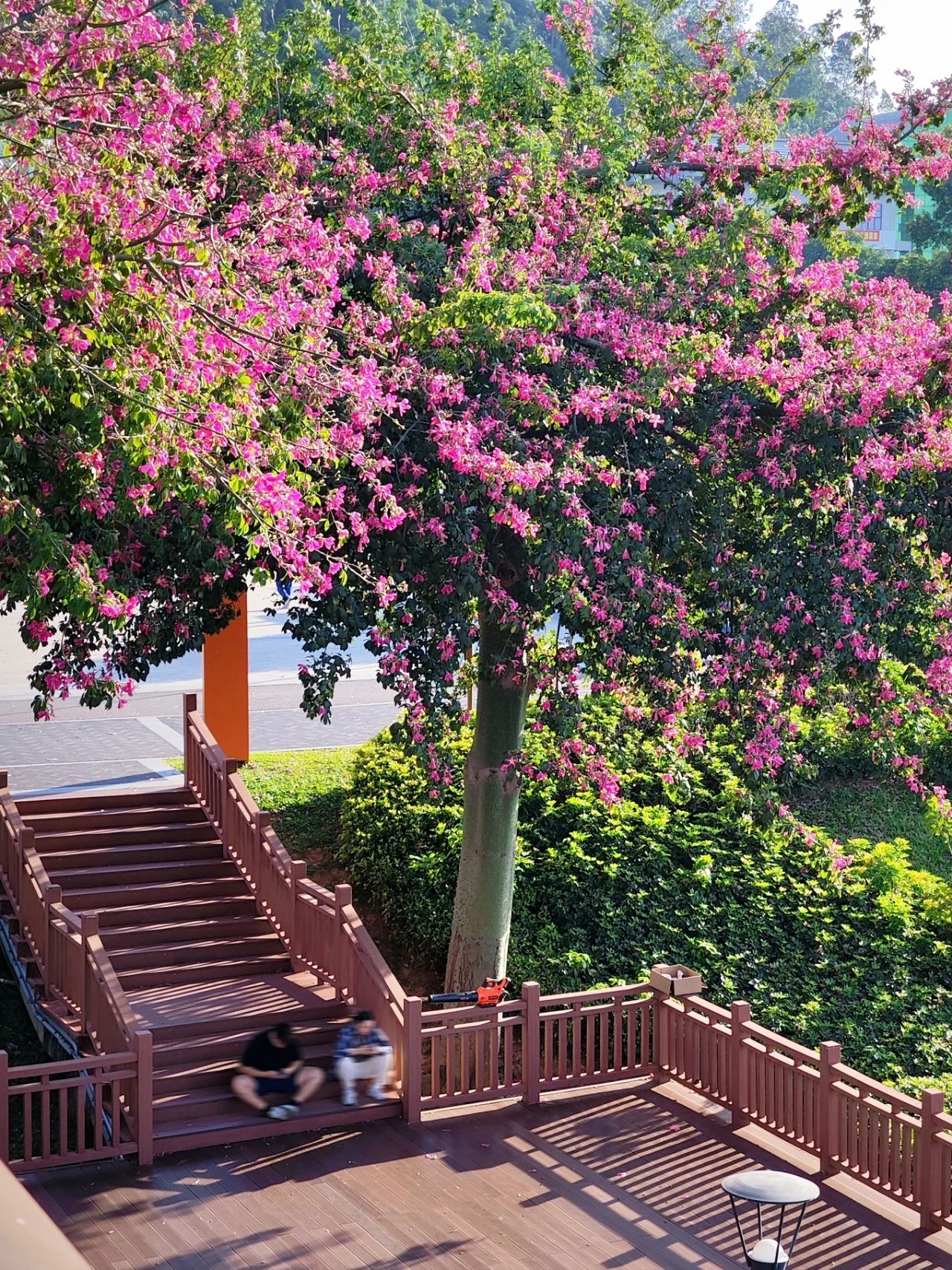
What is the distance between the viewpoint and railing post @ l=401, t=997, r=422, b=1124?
1155cm

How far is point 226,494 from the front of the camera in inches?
383

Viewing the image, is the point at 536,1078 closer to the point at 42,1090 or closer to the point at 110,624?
the point at 42,1090

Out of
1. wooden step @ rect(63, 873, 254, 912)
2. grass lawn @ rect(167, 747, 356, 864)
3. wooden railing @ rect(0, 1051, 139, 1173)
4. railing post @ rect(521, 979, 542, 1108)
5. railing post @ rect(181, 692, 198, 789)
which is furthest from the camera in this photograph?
grass lawn @ rect(167, 747, 356, 864)

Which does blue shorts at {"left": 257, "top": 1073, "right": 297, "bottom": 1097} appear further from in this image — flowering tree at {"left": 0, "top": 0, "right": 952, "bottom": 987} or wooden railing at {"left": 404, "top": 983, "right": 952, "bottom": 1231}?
flowering tree at {"left": 0, "top": 0, "right": 952, "bottom": 987}

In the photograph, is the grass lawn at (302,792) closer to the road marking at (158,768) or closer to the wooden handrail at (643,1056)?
the road marking at (158,768)

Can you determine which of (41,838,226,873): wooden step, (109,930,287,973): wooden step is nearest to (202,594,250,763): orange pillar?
(41,838,226,873): wooden step

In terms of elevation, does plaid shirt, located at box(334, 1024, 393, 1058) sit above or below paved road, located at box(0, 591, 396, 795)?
below

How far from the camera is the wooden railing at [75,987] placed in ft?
34.9

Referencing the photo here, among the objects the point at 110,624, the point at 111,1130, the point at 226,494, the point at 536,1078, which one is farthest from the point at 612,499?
the point at 111,1130

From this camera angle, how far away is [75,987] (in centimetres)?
1272

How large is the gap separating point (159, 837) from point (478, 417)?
21.7 feet

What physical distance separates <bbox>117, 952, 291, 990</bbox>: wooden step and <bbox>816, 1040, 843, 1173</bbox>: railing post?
5381 millimetres

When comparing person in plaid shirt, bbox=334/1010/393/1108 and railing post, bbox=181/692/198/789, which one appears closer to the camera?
person in plaid shirt, bbox=334/1010/393/1108

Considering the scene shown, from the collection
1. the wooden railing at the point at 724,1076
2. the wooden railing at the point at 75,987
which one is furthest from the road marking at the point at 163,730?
the wooden railing at the point at 724,1076
